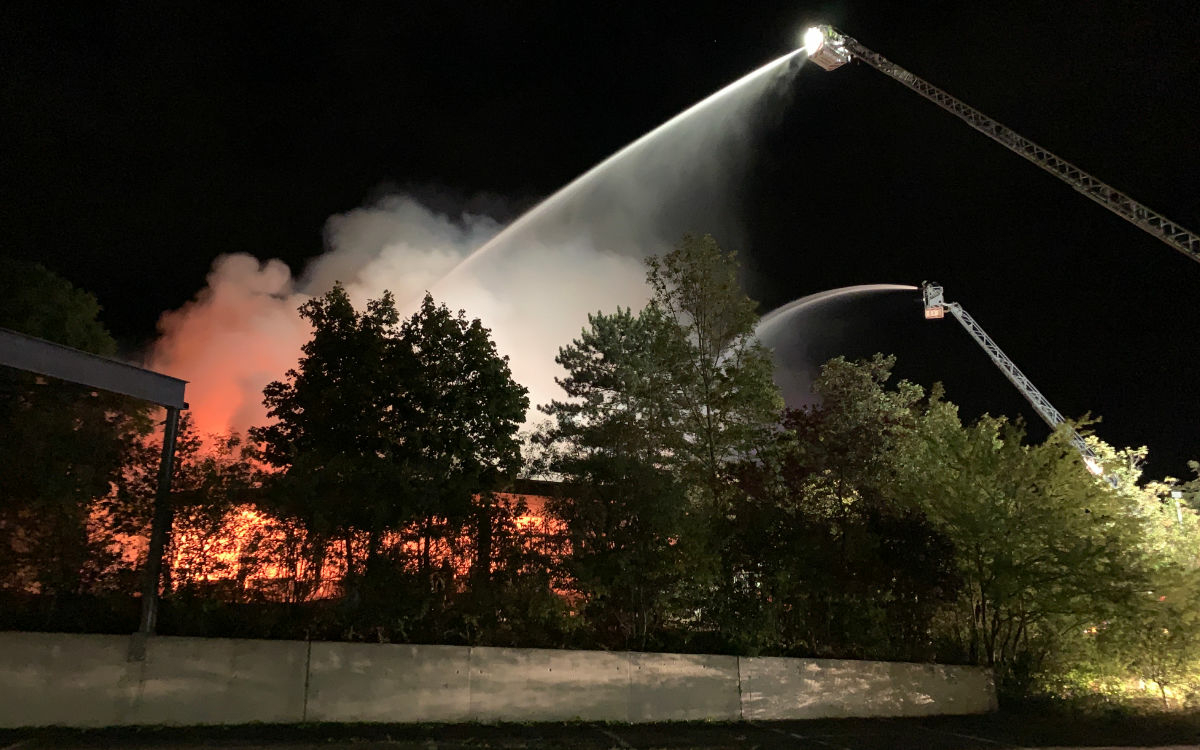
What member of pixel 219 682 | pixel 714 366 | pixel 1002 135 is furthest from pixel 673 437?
pixel 1002 135

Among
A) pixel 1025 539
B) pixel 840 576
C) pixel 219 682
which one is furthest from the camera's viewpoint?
pixel 1025 539

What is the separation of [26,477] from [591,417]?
1570 cm

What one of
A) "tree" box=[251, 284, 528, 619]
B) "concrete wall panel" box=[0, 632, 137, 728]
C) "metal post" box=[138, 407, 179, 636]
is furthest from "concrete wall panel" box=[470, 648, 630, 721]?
"concrete wall panel" box=[0, 632, 137, 728]

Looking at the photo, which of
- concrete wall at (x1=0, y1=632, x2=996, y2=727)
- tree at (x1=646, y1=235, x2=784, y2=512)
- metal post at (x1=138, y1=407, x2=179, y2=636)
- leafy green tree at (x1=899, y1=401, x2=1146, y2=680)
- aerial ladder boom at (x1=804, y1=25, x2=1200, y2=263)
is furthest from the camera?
aerial ladder boom at (x1=804, y1=25, x2=1200, y2=263)

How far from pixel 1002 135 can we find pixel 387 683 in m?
36.9

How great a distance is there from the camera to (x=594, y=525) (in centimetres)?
1125

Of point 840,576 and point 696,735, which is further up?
point 840,576

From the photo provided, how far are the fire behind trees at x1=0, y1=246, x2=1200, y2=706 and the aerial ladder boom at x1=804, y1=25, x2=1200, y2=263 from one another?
16915 millimetres

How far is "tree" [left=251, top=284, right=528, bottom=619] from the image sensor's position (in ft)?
37.9

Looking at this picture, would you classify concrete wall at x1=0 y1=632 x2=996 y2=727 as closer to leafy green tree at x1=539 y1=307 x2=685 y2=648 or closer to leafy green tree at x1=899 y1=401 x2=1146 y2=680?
leafy green tree at x1=539 y1=307 x2=685 y2=648

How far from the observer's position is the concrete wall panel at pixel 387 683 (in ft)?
29.2

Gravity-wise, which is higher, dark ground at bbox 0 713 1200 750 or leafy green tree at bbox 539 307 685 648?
leafy green tree at bbox 539 307 685 648

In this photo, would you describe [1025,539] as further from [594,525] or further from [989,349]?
[989,349]

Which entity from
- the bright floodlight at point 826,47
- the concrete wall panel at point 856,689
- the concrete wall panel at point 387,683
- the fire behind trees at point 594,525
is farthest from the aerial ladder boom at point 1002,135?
the concrete wall panel at point 387,683
